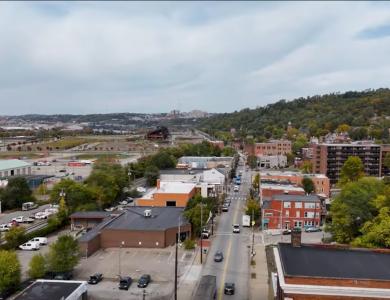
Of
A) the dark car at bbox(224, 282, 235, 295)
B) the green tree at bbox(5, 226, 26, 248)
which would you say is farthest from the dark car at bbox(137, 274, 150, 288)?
the green tree at bbox(5, 226, 26, 248)

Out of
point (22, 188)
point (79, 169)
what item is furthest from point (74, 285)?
point (79, 169)

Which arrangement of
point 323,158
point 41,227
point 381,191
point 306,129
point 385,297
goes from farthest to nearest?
point 306,129 < point 323,158 < point 41,227 < point 381,191 < point 385,297

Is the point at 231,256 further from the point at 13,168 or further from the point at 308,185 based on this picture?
the point at 13,168

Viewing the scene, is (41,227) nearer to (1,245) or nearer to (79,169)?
(1,245)

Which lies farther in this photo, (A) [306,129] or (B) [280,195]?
(A) [306,129]

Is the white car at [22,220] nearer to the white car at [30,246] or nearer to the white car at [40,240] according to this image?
the white car at [40,240]

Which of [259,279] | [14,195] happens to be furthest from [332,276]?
[14,195]
